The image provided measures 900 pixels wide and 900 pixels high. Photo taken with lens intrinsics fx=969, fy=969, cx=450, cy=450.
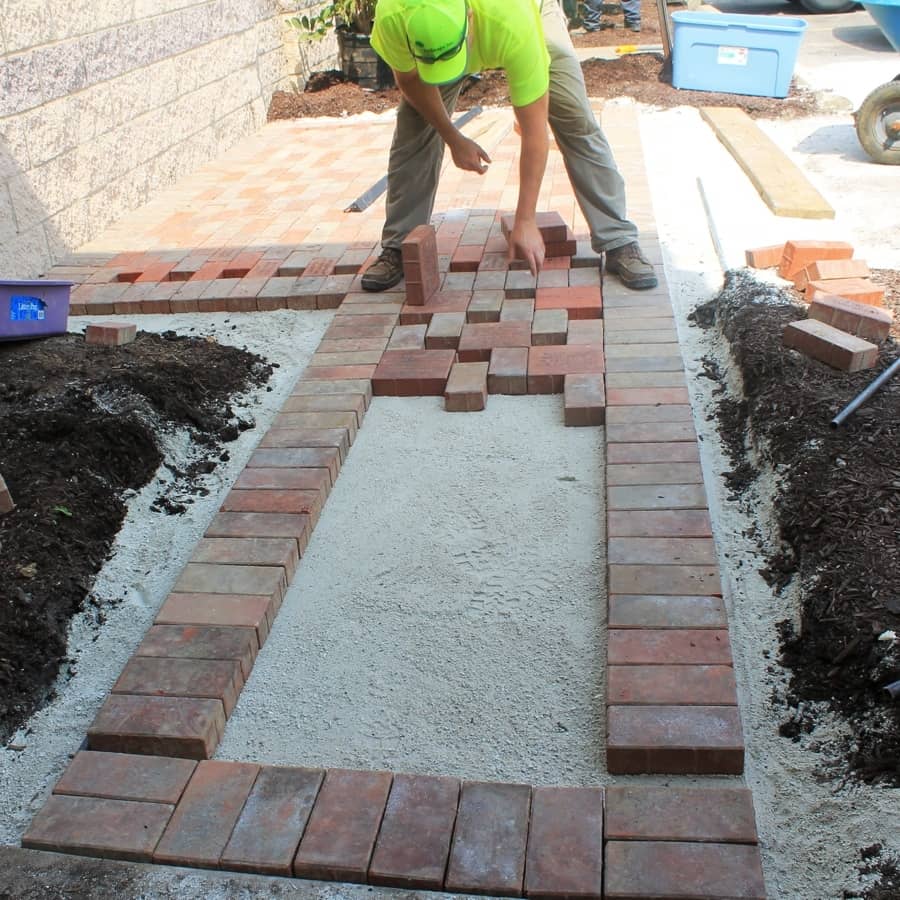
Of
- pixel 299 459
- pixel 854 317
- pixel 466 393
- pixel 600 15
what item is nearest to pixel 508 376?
pixel 466 393

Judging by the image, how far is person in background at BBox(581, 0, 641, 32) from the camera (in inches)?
470

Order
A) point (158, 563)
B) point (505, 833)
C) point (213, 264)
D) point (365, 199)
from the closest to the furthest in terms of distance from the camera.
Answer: point (505, 833), point (158, 563), point (213, 264), point (365, 199)

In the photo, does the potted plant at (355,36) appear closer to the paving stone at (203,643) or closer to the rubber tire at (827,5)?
the paving stone at (203,643)

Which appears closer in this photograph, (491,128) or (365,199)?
(365,199)

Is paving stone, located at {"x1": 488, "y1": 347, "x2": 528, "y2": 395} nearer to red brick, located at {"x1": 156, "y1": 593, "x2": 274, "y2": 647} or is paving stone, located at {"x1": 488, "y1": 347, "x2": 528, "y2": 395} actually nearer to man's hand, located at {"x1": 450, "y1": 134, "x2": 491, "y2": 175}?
man's hand, located at {"x1": 450, "y1": 134, "x2": 491, "y2": 175}

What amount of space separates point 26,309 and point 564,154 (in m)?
2.36

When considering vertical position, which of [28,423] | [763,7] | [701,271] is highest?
[28,423]

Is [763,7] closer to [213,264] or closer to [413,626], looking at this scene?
[213,264]

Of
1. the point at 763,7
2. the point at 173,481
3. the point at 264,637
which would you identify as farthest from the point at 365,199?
the point at 763,7

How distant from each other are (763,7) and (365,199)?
11.6 metres

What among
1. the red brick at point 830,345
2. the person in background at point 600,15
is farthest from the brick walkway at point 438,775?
the person in background at point 600,15

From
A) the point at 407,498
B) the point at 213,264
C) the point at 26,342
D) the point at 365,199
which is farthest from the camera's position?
the point at 365,199

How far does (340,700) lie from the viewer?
2.33 meters

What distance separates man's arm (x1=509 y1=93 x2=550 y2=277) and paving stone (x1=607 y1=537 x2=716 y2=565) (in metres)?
1.50
